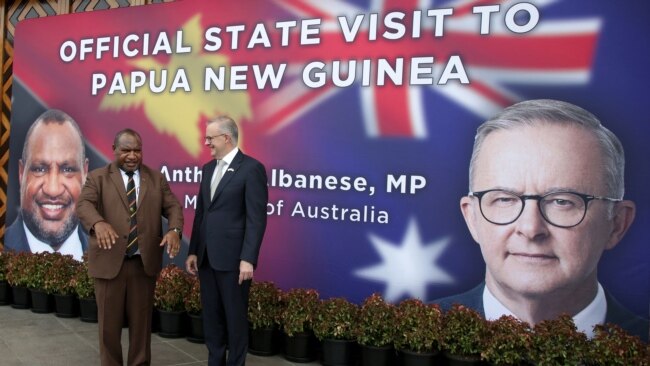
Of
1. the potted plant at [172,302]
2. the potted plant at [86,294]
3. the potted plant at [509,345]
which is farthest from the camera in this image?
the potted plant at [86,294]

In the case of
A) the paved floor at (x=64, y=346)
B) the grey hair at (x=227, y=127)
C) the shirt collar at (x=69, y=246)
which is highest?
the grey hair at (x=227, y=127)

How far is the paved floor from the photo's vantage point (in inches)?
185

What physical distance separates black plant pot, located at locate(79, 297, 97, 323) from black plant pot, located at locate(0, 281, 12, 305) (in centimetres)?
120

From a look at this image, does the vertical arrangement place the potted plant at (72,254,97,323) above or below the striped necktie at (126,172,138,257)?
below

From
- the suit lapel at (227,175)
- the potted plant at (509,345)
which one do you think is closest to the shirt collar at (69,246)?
the suit lapel at (227,175)

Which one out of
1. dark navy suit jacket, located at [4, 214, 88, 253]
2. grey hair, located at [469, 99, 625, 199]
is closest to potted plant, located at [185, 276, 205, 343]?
grey hair, located at [469, 99, 625, 199]

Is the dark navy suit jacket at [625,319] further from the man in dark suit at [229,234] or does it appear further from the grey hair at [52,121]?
the grey hair at [52,121]

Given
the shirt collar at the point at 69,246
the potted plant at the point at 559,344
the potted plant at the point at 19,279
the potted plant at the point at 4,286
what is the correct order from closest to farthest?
the potted plant at the point at 559,344 → the potted plant at the point at 19,279 → the potted plant at the point at 4,286 → the shirt collar at the point at 69,246

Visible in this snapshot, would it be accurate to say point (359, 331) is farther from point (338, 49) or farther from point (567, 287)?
A: point (338, 49)

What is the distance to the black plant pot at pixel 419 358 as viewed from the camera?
439 centimetres

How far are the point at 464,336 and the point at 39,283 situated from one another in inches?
164

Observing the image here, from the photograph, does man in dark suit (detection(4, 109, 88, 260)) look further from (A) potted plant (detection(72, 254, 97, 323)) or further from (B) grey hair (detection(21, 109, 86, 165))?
(A) potted plant (detection(72, 254, 97, 323))

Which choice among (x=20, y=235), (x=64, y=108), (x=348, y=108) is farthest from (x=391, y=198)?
(x=20, y=235)

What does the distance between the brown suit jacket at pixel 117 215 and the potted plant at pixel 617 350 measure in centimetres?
288
